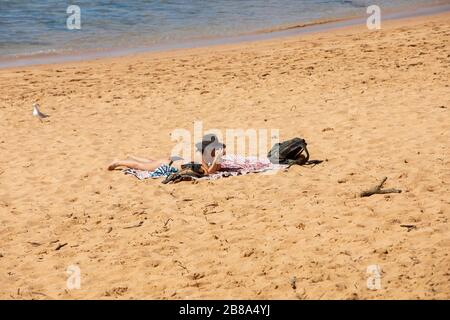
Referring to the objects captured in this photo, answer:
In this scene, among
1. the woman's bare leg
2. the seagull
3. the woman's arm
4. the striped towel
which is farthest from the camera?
the seagull

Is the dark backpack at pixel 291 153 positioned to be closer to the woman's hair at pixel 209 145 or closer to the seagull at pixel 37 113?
the woman's hair at pixel 209 145

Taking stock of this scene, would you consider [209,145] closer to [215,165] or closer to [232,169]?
[215,165]

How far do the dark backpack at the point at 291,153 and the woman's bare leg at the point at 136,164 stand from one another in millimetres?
1476

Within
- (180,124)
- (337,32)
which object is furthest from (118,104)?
(337,32)

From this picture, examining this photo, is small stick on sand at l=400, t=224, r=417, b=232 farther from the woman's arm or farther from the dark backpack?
the woman's arm

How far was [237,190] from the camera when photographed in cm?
739

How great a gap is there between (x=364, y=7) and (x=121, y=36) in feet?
28.1

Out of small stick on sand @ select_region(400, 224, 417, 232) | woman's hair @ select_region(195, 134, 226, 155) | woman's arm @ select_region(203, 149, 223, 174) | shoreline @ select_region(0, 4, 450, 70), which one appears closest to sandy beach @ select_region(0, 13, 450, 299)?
small stick on sand @ select_region(400, 224, 417, 232)

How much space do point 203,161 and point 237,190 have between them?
0.82 m

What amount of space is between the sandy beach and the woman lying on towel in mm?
199

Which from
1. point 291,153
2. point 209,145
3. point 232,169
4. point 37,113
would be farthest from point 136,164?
point 37,113

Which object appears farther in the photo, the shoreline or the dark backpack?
the shoreline

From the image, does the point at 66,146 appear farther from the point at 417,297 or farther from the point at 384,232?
the point at 417,297

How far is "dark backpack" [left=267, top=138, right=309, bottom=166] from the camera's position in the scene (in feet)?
26.5
